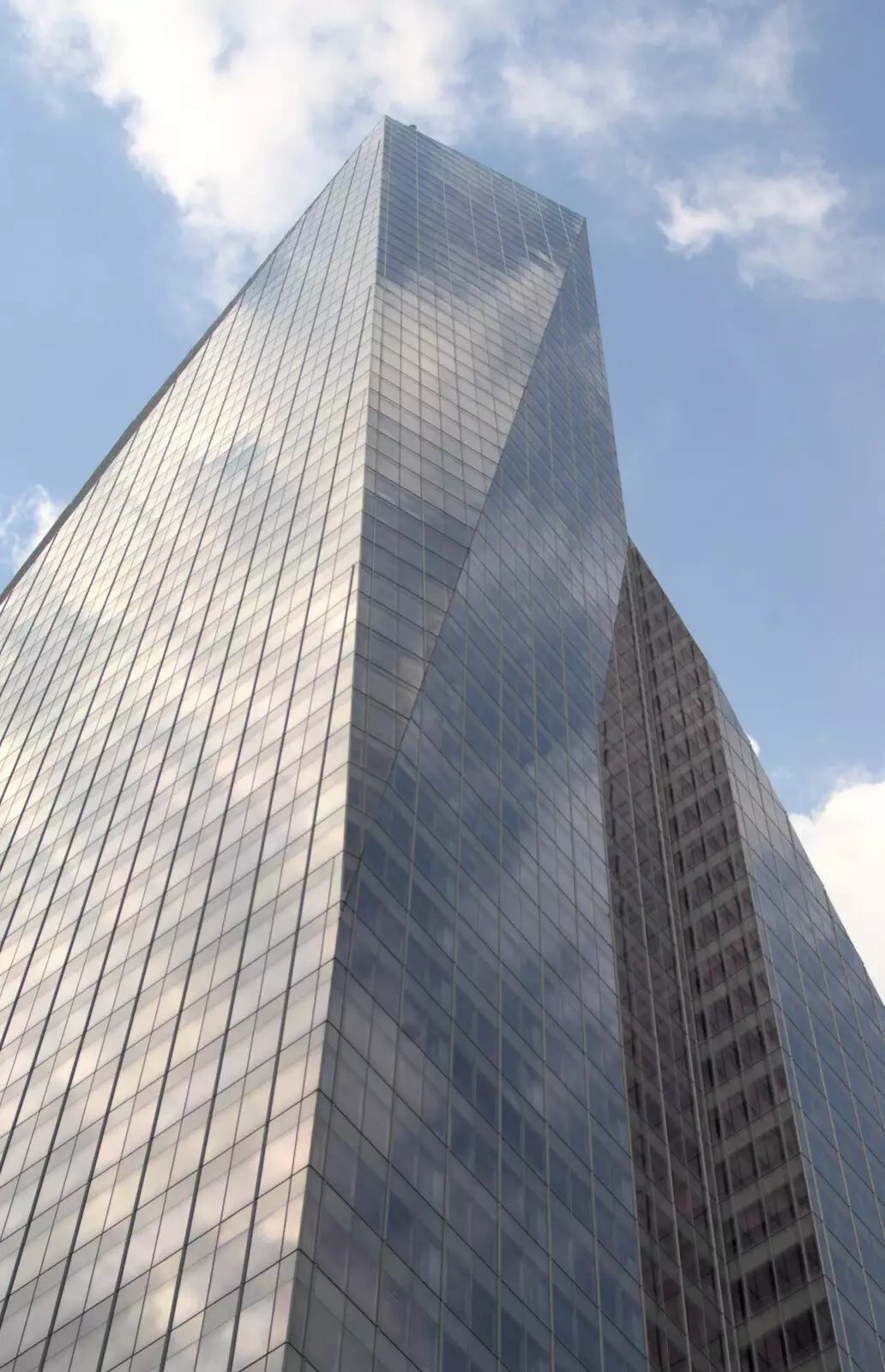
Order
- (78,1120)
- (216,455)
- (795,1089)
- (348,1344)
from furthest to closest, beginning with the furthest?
(216,455)
(795,1089)
(78,1120)
(348,1344)

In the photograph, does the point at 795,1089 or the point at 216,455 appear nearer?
the point at 795,1089

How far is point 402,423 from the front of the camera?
93812 millimetres

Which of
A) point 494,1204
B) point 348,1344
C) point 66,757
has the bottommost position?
point 348,1344

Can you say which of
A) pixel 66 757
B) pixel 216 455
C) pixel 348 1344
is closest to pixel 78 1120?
pixel 348 1344

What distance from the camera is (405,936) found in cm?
5331

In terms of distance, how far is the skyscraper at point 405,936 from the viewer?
149 feet

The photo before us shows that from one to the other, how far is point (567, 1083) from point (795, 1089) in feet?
73.7

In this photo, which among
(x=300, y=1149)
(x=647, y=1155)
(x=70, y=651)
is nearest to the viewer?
(x=300, y=1149)

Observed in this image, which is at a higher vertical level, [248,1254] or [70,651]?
[70,651]

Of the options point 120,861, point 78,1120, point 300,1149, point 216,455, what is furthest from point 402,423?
point 300,1149

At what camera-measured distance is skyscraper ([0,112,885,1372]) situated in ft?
149

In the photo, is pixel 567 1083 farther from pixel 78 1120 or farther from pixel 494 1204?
pixel 78 1120

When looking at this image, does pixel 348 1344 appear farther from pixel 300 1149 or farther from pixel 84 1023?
pixel 84 1023

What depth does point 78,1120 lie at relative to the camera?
180 ft
